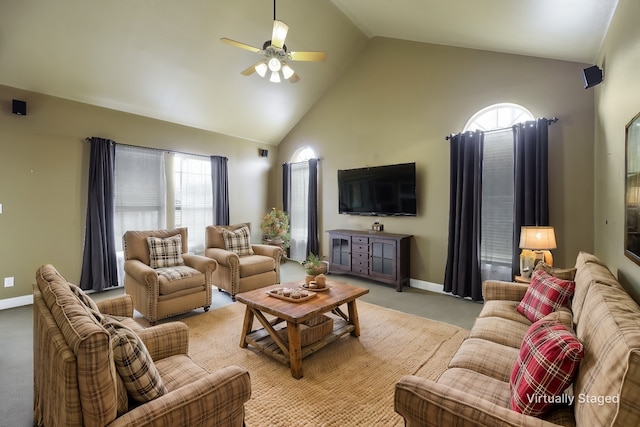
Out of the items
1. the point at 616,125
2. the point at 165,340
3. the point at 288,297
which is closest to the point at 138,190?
the point at 288,297

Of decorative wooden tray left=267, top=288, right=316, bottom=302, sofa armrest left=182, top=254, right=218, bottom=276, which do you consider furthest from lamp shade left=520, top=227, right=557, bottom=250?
sofa armrest left=182, top=254, right=218, bottom=276

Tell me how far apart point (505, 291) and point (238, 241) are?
357 cm

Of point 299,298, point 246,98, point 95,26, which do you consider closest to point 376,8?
point 246,98

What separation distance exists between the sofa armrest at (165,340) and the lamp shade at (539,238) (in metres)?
3.38

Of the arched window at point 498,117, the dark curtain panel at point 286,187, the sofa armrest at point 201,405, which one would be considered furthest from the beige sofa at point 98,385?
the dark curtain panel at point 286,187

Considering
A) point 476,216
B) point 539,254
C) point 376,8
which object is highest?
point 376,8

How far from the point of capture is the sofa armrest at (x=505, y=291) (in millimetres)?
2680

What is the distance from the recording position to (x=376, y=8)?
404cm

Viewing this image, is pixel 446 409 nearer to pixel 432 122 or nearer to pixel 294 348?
pixel 294 348

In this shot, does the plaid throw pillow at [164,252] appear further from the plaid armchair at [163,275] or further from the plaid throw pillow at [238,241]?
the plaid throw pillow at [238,241]

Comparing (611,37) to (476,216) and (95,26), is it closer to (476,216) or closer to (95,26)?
(476,216)

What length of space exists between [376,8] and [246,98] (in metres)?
2.57

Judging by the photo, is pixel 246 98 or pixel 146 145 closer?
pixel 146 145

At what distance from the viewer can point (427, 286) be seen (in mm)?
4688
